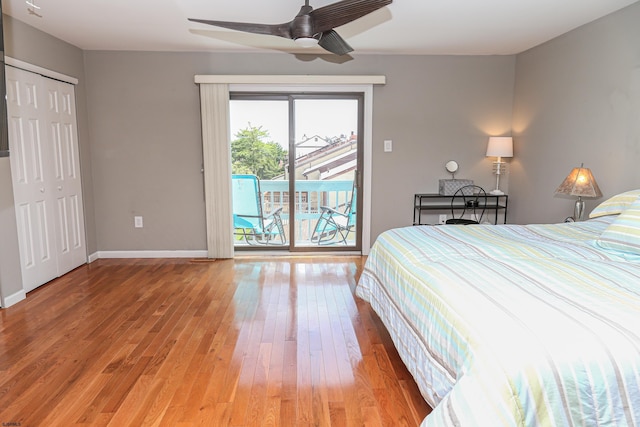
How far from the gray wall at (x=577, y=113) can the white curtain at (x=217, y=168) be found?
331 cm

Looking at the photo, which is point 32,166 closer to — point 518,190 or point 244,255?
point 244,255

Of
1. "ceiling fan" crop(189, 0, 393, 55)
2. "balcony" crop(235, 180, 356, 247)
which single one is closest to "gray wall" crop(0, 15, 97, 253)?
"balcony" crop(235, 180, 356, 247)

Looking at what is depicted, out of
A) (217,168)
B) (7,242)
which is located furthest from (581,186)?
(7,242)

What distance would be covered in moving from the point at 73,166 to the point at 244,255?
206 cm

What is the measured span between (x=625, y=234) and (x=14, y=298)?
14.0 feet

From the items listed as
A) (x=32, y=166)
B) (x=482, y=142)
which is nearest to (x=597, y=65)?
(x=482, y=142)

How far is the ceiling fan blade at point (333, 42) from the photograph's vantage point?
8.96 feet

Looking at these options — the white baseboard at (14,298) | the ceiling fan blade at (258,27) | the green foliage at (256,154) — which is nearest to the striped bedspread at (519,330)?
the ceiling fan blade at (258,27)

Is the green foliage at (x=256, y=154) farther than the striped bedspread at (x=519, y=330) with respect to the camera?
Yes

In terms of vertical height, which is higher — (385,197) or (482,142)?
(482,142)

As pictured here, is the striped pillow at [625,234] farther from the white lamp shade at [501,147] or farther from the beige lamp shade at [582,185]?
the white lamp shade at [501,147]

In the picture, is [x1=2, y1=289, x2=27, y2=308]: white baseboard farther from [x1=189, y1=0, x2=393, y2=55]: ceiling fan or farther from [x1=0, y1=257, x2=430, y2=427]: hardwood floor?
[x1=189, y1=0, x2=393, y2=55]: ceiling fan

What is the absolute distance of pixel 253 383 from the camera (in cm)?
219

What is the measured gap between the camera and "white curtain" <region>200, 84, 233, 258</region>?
4.51 metres
